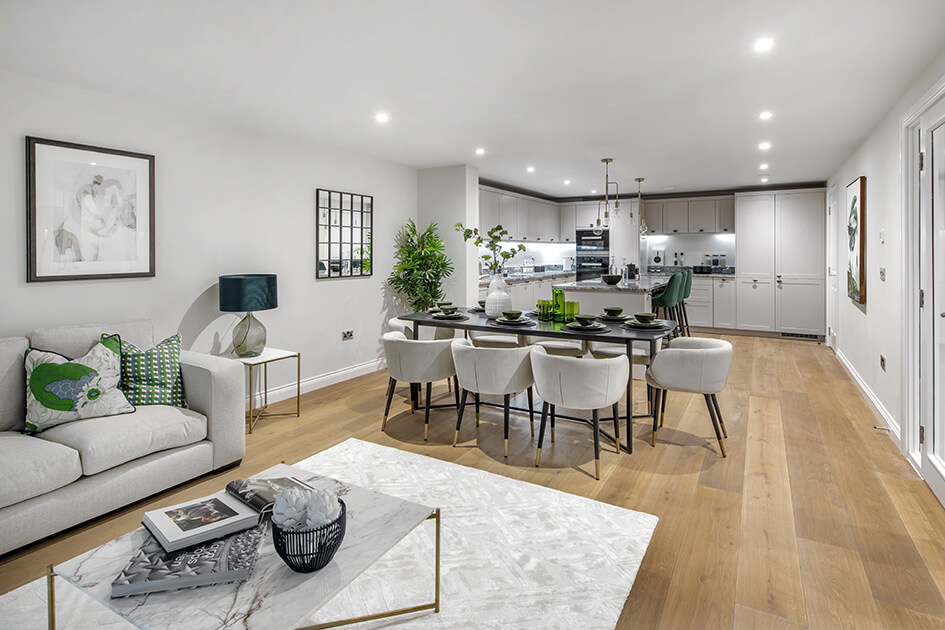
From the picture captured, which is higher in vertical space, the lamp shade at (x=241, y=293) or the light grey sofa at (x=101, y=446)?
the lamp shade at (x=241, y=293)

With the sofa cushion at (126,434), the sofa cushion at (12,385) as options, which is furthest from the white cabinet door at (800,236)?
the sofa cushion at (12,385)

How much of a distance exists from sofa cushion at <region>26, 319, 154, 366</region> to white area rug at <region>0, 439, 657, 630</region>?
140 cm

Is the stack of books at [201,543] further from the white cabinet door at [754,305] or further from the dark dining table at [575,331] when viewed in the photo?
the white cabinet door at [754,305]

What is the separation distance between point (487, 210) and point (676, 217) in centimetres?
389

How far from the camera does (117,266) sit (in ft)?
11.6

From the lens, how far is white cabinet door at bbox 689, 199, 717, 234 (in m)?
8.85

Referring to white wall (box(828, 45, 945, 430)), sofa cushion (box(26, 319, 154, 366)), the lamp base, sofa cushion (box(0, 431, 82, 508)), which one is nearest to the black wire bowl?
sofa cushion (box(0, 431, 82, 508))

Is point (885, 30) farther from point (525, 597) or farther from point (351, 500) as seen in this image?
point (351, 500)

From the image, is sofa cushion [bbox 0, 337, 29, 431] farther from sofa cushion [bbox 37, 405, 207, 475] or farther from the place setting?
the place setting

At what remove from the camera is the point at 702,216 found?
8922 millimetres

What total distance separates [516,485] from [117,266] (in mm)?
3083

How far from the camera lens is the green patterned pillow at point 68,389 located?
2.69 m

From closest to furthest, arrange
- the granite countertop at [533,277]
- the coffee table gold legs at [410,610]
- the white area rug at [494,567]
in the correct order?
the coffee table gold legs at [410,610], the white area rug at [494,567], the granite countertop at [533,277]

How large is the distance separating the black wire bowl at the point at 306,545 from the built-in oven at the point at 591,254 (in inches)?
357
